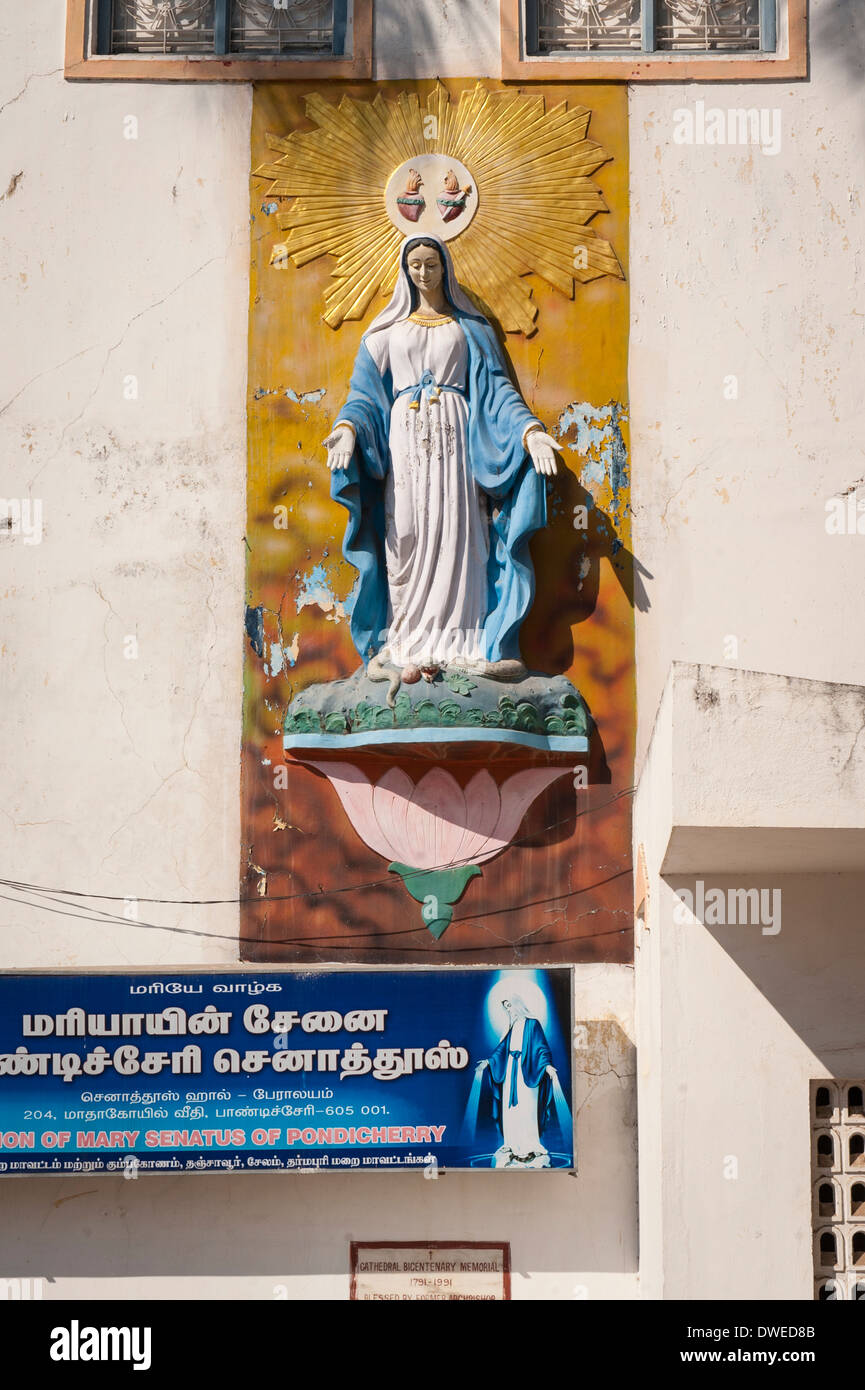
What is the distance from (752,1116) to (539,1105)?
1507 millimetres

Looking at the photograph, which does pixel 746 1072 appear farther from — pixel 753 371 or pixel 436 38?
pixel 436 38

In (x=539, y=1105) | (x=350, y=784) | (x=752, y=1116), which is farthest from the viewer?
(x=350, y=784)

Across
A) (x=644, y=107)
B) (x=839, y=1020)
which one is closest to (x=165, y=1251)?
(x=839, y=1020)

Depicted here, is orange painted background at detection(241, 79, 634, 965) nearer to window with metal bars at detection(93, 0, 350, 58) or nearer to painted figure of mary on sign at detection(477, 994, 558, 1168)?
window with metal bars at detection(93, 0, 350, 58)

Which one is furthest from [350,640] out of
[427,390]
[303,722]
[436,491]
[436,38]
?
[436,38]

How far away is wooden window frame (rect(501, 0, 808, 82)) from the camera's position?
33.4 feet

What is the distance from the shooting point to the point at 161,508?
10.1 m

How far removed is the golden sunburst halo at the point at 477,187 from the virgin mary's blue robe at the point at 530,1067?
3798mm

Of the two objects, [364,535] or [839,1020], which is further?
[364,535]

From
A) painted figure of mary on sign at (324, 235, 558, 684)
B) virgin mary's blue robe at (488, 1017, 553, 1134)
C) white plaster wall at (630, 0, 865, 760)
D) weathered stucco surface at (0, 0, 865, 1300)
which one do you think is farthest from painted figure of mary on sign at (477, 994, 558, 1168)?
painted figure of mary on sign at (324, 235, 558, 684)

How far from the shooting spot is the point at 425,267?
32.5 ft

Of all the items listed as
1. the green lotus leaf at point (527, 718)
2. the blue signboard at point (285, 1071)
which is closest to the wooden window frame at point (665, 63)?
the green lotus leaf at point (527, 718)

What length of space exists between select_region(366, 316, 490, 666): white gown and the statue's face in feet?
0.64

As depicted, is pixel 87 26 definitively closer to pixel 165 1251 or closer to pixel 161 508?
pixel 161 508
